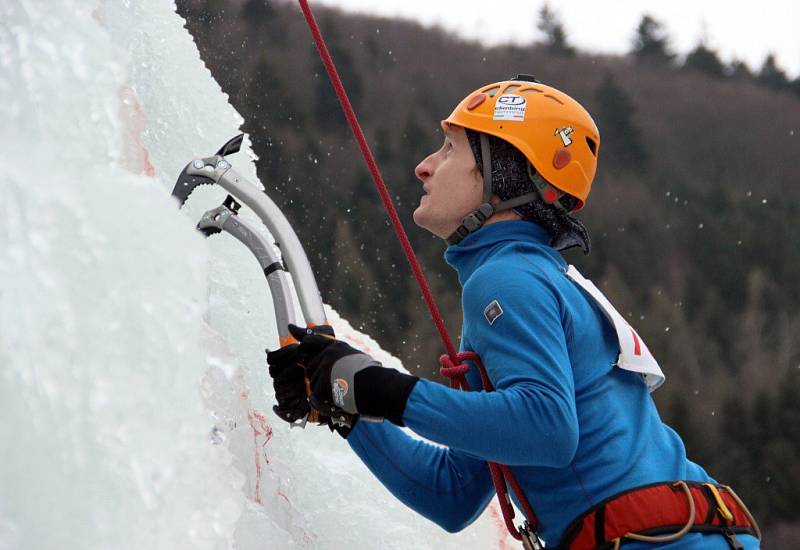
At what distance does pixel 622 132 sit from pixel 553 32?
20.5 feet

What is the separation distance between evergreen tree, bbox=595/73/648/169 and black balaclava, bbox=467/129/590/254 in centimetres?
4240

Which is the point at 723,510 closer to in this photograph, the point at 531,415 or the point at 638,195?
the point at 531,415

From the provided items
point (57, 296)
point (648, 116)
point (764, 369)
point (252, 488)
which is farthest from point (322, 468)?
point (648, 116)

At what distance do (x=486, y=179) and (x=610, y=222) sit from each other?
40907 millimetres

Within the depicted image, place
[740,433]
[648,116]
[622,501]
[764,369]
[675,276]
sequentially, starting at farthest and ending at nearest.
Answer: [648,116] < [675,276] < [764,369] < [740,433] < [622,501]

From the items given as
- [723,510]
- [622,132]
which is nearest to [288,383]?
[723,510]

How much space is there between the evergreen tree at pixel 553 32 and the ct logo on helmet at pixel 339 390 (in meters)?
46.3

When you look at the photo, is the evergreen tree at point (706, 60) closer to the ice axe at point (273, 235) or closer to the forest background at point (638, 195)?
the forest background at point (638, 195)

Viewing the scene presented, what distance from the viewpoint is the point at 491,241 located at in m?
2.29

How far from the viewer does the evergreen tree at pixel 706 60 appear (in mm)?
47844

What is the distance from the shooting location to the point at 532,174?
2.36 m

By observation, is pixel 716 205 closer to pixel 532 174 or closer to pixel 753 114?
pixel 753 114

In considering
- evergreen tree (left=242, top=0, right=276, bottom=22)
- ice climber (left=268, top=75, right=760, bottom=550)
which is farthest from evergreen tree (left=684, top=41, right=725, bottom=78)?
ice climber (left=268, top=75, right=760, bottom=550)

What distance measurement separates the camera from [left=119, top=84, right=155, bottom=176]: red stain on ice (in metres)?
2.11
